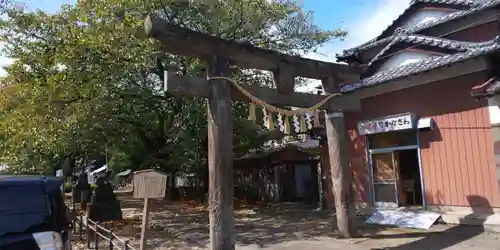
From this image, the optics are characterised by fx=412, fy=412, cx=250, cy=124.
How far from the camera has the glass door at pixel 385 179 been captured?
1326 centimetres

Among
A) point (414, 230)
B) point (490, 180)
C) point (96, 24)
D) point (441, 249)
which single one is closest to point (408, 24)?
point (490, 180)

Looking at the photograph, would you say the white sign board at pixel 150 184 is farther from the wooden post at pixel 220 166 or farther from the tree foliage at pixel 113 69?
the tree foliage at pixel 113 69

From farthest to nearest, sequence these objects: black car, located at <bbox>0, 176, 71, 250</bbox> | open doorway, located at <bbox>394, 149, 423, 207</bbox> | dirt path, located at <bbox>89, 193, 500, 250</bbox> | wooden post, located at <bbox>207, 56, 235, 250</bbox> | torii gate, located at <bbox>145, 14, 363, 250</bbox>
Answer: open doorway, located at <bbox>394, 149, 423, 207</bbox> < dirt path, located at <bbox>89, 193, 500, 250</bbox> < wooden post, located at <bbox>207, 56, 235, 250</bbox> < torii gate, located at <bbox>145, 14, 363, 250</bbox> < black car, located at <bbox>0, 176, 71, 250</bbox>

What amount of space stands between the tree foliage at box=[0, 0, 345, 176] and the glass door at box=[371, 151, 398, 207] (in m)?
5.46

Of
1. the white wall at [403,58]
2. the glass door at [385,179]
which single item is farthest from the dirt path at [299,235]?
the white wall at [403,58]

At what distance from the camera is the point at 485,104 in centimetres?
1084

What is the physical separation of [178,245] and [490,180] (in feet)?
27.4

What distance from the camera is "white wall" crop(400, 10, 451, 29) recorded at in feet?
50.5

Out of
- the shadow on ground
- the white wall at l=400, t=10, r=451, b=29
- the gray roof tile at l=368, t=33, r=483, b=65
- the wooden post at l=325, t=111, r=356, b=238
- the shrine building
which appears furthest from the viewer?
the white wall at l=400, t=10, r=451, b=29

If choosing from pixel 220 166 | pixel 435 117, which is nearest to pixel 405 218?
pixel 435 117

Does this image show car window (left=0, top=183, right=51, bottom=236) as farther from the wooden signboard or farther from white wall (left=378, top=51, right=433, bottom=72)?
white wall (left=378, top=51, right=433, bottom=72)

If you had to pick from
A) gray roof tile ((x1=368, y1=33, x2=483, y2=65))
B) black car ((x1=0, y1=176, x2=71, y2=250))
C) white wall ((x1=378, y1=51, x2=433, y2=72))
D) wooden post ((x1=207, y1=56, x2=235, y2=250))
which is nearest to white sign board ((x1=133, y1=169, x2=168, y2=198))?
wooden post ((x1=207, y1=56, x2=235, y2=250))

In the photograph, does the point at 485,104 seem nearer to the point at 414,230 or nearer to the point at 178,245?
the point at 414,230

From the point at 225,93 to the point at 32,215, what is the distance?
4087 millimetres
